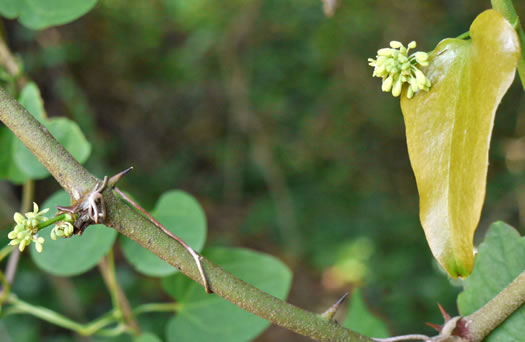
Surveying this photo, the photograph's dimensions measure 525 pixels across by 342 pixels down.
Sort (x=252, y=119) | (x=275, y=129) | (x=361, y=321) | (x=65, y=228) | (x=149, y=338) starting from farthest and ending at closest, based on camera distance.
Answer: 1. (x=275, y=129)
2. (x=252, y=119)
3. (x=361, y=321)
4. (x=149, y=338)
5. (x=65, y=228)

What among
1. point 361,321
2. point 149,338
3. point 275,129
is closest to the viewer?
point 149,338

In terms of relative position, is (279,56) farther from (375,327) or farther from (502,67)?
(502,67)

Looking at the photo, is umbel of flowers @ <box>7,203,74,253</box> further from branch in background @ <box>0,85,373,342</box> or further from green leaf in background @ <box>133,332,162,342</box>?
green leaf in background @ <box>133,332,162,342</box>

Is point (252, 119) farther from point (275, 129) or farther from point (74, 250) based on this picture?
point (74, 250)

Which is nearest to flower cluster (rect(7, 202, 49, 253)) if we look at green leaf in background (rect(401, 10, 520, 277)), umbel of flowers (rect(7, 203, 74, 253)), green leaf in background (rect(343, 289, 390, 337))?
umbel of flowers (rect(7, 203, 74, 253))

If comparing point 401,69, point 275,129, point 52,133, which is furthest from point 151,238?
point 275,129

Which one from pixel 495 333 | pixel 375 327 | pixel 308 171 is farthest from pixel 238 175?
pixel 495 333

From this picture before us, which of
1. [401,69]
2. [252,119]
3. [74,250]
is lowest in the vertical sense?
[252,119]

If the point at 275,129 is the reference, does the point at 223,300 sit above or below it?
above
